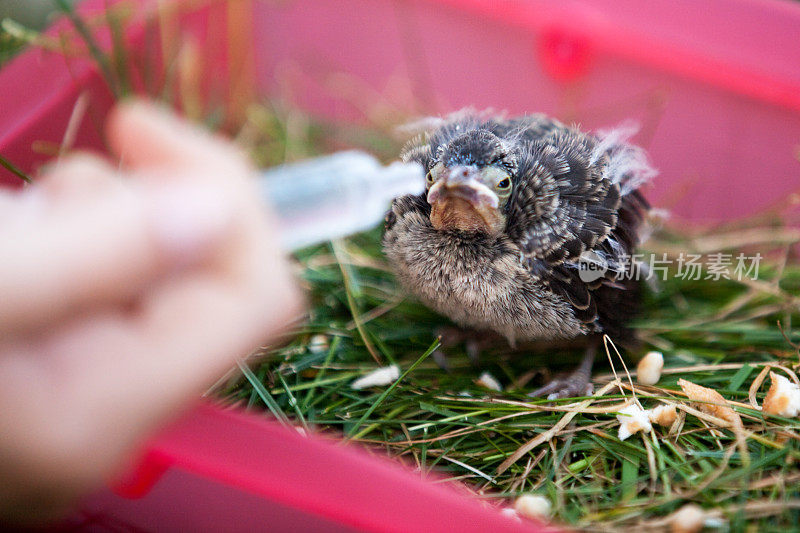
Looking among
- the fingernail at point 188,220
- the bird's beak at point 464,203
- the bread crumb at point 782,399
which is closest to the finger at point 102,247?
the fingernail at point 188,220

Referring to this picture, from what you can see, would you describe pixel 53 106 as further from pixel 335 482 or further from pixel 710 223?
pixel 710 223

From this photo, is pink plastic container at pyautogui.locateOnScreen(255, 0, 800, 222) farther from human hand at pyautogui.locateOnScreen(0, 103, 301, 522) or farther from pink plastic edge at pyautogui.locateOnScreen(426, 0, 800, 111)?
human hand at pyautogui.locateOnScreen(0, 103, 301, 522)

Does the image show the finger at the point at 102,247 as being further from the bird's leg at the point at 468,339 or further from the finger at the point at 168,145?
the bird's leg at the point at 468,339

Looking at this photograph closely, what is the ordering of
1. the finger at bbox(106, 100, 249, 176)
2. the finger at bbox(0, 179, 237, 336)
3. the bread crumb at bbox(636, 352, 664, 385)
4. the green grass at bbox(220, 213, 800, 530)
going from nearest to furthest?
the finger at bbox(0, 179, 237, 336)
the finger at bbox(106, 100, 249, 176)
the green grass at bbox(220, 213, 800, 530)
the bread crumb at bbox(636, 352, 664, 385)

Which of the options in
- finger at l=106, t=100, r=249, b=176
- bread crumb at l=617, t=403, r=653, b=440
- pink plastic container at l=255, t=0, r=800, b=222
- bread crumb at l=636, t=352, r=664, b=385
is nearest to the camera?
finger at l=106, t=100, r=249, b=176

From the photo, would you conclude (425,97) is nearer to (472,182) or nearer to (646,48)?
(646,48)

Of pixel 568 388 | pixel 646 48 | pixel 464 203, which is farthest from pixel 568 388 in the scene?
pixel 646 48

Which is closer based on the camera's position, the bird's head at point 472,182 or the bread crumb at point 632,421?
the bird's head at point 472,182

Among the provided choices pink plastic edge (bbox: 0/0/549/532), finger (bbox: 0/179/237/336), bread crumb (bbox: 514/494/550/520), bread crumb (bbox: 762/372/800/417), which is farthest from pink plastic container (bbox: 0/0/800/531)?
bread crumb (bbox: 762/372/800/417)
